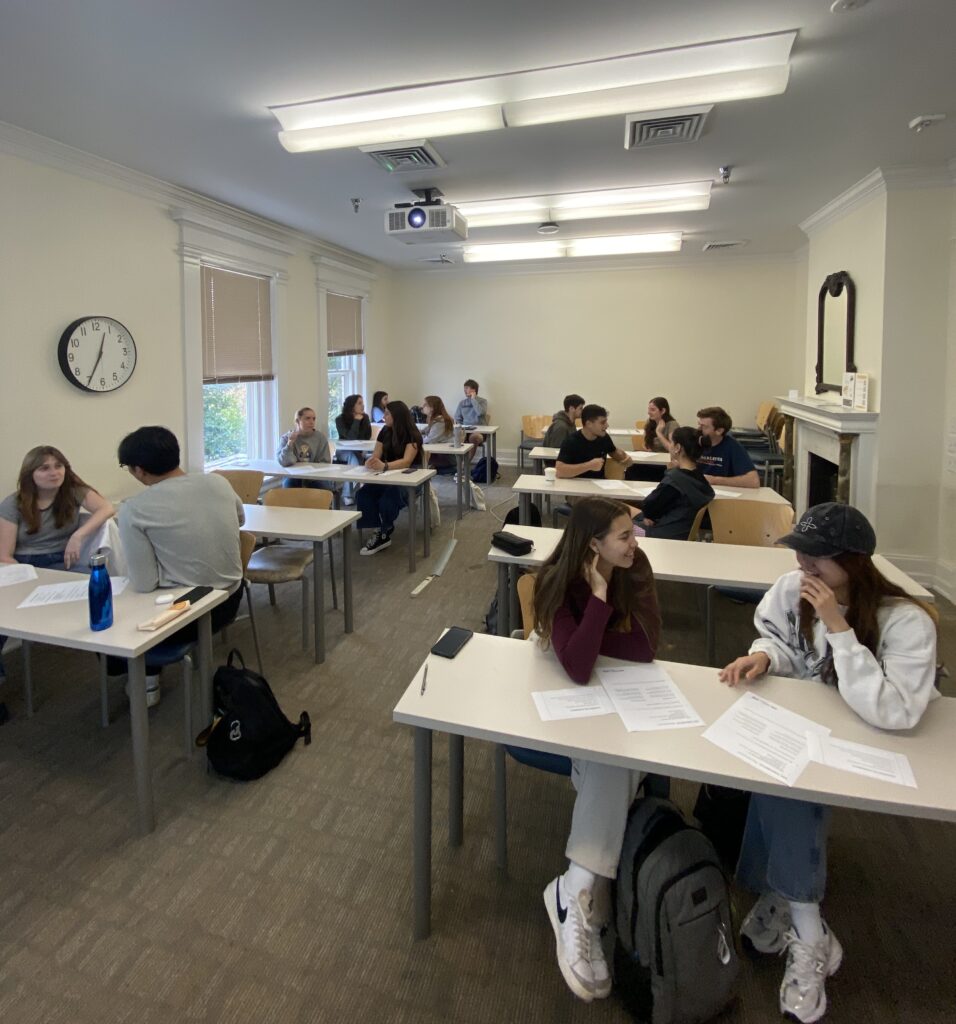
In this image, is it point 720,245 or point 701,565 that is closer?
point 701,565

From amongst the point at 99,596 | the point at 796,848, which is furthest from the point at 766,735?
the point at 99,596

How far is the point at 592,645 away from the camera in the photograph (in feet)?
5.66

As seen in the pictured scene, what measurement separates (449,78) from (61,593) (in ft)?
8.67

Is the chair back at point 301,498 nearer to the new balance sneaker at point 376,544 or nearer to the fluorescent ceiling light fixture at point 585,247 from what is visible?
the new balance sneaker at point 376,544

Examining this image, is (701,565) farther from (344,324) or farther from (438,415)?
(344,324)

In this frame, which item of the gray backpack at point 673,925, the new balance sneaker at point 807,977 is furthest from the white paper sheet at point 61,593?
the new balance sneaker at point 807,977

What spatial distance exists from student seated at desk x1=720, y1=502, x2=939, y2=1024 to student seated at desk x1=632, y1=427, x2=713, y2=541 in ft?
6.46

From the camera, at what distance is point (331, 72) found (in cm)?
276

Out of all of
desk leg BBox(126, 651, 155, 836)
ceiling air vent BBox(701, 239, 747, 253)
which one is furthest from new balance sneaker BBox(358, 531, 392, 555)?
ceiling air vent BBox(701, 239, 747, 253)

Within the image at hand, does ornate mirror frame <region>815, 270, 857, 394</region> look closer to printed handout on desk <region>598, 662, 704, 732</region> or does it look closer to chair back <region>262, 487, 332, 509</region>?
chair back <region>262, 487, 332, 509</region>

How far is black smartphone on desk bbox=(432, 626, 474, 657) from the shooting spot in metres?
1.89

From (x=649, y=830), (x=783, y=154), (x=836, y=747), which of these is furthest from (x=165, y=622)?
(x=783, y=154)

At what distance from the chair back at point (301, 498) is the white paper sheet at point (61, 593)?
1488 millimetres

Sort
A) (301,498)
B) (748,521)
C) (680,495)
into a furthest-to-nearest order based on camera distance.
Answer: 1. (301,498)
2. (680,495)
3. (748,521)
